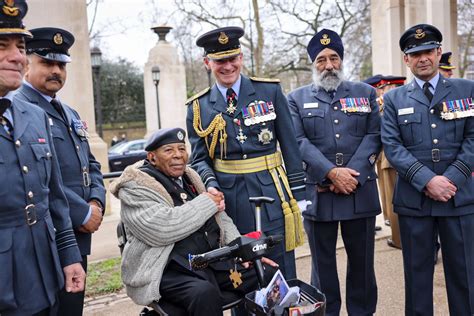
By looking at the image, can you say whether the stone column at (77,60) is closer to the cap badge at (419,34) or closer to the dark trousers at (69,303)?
the dark trousers at (69,303)

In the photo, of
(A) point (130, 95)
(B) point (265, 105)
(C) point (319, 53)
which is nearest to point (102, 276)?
(B) point (265, 105)

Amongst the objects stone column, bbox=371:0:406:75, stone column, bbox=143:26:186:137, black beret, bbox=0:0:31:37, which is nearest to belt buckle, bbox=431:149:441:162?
black beret, bbox=0:0:31:37

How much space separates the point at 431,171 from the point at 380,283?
5.79 feet

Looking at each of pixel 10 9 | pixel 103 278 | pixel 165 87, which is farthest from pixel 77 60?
pixel 165 87

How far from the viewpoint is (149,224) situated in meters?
2.89

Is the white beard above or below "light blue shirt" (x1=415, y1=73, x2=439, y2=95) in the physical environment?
above

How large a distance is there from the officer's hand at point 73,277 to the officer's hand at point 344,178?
1.92 metres

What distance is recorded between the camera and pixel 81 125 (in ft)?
10.4

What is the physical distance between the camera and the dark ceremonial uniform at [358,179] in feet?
11.8

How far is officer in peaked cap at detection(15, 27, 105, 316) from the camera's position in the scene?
290cm

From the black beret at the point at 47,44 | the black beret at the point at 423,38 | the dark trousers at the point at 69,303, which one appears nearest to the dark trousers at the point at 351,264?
the black beret at the point at 423,38

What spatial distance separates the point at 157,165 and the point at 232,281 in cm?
90

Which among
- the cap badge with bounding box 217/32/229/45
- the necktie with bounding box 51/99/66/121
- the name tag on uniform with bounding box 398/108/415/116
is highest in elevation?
the cap badge with bounding box 217/32/229/45

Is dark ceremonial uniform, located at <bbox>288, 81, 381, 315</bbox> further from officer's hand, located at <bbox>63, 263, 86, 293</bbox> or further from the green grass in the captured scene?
the green grass
